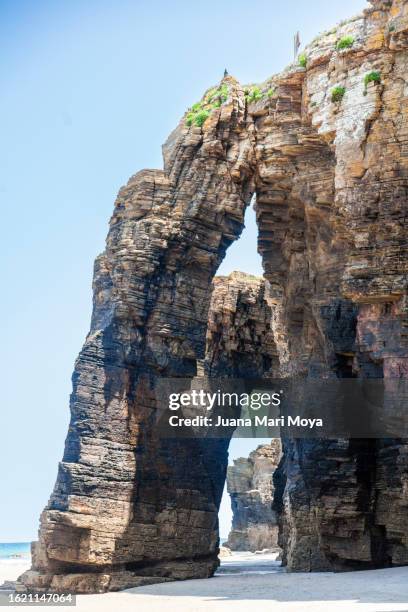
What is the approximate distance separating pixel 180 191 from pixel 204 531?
39.0 ft

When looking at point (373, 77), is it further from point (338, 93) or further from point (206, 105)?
point (206, 105)

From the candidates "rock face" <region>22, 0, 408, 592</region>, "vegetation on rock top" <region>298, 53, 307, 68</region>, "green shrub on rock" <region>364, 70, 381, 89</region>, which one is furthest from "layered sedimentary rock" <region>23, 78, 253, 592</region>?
"green shrub on rock" <region>364, 70, 381, 89</region>

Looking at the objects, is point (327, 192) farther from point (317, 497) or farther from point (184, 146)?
point (317, 497)

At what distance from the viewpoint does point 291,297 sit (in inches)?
1369

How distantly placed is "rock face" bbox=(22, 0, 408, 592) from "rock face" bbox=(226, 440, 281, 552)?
24842 mm

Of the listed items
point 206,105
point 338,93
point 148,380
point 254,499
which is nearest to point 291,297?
point 148,380

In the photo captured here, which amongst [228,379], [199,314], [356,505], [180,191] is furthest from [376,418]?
[228,379]

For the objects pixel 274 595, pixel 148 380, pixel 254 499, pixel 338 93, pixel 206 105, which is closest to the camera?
pixel 274 595

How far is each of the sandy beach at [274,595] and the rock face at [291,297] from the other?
7.21ft

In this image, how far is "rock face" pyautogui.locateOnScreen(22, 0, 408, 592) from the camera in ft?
87.8

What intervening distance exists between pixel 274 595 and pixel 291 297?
548 inches

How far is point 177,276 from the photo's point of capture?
31.4m

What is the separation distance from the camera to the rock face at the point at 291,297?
26.8 meters

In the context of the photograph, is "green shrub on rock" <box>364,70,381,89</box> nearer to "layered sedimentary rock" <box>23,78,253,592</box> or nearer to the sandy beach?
"layered sedimentary rock" <box>23,78,253,592</box>
